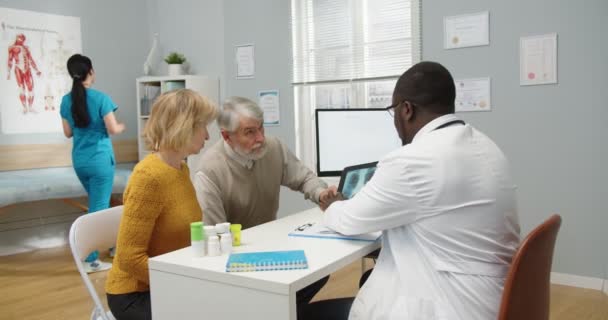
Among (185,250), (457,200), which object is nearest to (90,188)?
(185,250)

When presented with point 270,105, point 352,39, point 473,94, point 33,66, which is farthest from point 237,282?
point 33,66

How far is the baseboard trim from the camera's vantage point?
10.9ft

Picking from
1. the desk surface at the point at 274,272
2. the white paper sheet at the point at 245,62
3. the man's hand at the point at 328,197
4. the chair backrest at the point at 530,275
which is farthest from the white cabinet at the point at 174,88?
the chair backrest at the point at 530,275

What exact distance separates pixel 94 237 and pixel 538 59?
2770mm

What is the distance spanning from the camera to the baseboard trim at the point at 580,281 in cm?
332

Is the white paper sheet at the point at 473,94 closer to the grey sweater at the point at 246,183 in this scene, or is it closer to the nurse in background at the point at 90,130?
the grey sweater at the point at 246,183

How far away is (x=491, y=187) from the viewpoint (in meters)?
1.41

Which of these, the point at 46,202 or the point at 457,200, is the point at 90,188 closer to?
the point at 46,202

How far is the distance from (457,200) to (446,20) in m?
2.61

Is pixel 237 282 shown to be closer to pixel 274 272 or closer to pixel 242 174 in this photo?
pixel 274 272

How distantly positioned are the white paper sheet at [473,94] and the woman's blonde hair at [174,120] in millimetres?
2284

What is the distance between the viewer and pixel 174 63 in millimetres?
5449

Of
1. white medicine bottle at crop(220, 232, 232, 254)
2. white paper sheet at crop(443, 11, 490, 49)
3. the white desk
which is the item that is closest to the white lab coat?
the white desk

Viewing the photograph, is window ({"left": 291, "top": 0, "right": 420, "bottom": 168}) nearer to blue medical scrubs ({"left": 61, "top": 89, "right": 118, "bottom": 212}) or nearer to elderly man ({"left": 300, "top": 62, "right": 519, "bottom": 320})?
blue medical scrubs ({"left": 61, "top": 89, "right": 118, "bottom": 212})
